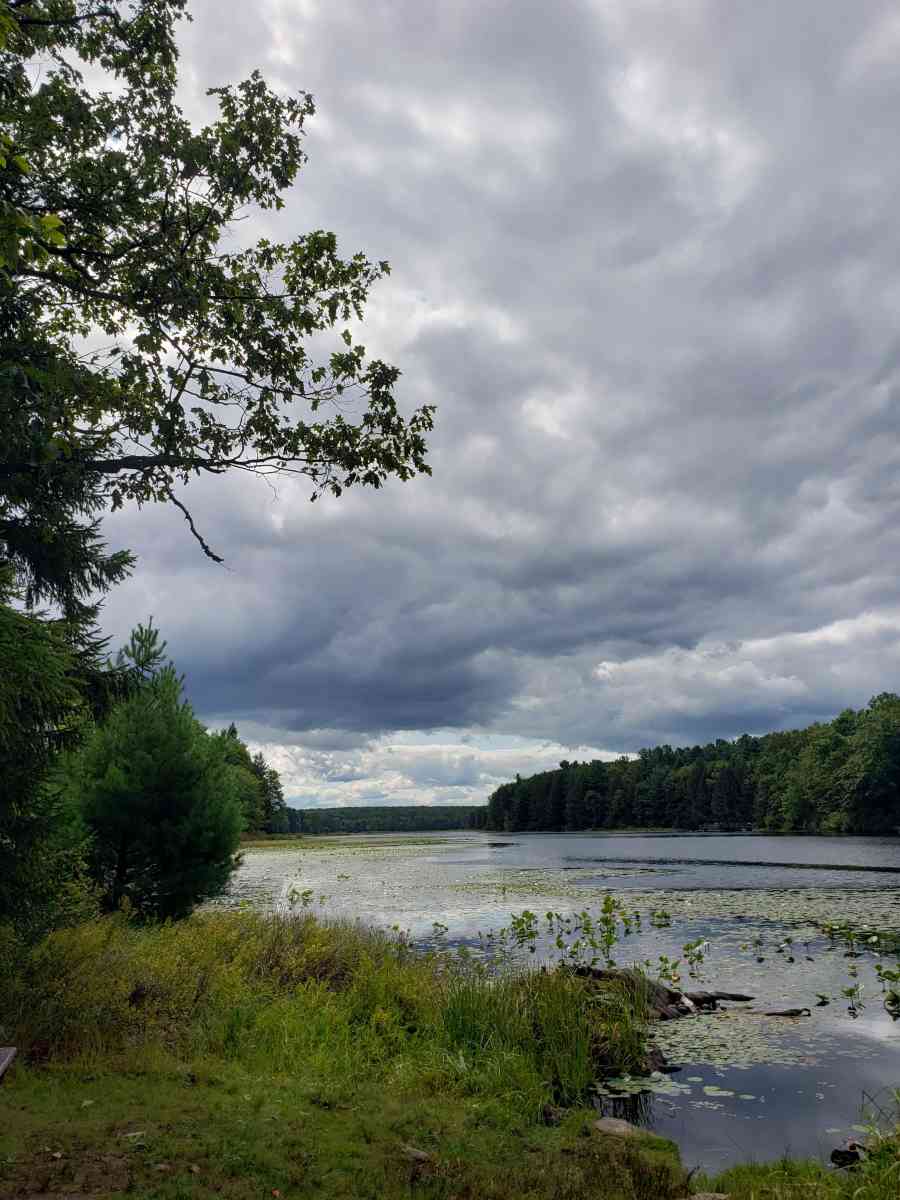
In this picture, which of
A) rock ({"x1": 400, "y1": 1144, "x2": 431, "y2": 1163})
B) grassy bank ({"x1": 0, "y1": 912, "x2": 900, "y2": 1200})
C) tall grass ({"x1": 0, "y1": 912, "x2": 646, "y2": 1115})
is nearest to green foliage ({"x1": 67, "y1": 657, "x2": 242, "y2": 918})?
Answer: grassy bank ({"x1": 0, "y1": 912, "x2": 900, "y2": 1200})

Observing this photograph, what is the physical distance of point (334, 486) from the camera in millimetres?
11234

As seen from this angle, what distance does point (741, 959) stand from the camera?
20.0 metres

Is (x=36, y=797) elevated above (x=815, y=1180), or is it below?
above

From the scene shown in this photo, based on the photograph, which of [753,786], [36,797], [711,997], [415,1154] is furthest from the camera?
[753,786]

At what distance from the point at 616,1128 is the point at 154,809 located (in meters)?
13.7

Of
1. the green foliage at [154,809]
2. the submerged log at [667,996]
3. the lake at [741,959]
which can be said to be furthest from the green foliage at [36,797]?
the submerged log at [667,996]

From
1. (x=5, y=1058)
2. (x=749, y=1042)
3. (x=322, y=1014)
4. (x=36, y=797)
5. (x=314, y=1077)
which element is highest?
(x=36, y=797)

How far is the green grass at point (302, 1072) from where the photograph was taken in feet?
23.1

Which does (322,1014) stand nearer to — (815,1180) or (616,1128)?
(616,1128)

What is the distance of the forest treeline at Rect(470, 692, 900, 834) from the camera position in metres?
94.0

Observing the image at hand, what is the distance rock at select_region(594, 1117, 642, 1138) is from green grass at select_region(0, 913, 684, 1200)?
163 millimetres

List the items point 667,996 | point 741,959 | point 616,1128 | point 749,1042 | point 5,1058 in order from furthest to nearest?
point 741,959 → point 667,996 → point 749,1042 → point 616,1128 → point 5,1058

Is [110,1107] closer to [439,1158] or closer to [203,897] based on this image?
[439,1158]

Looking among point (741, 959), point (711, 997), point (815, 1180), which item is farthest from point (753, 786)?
point (815, 1180)
